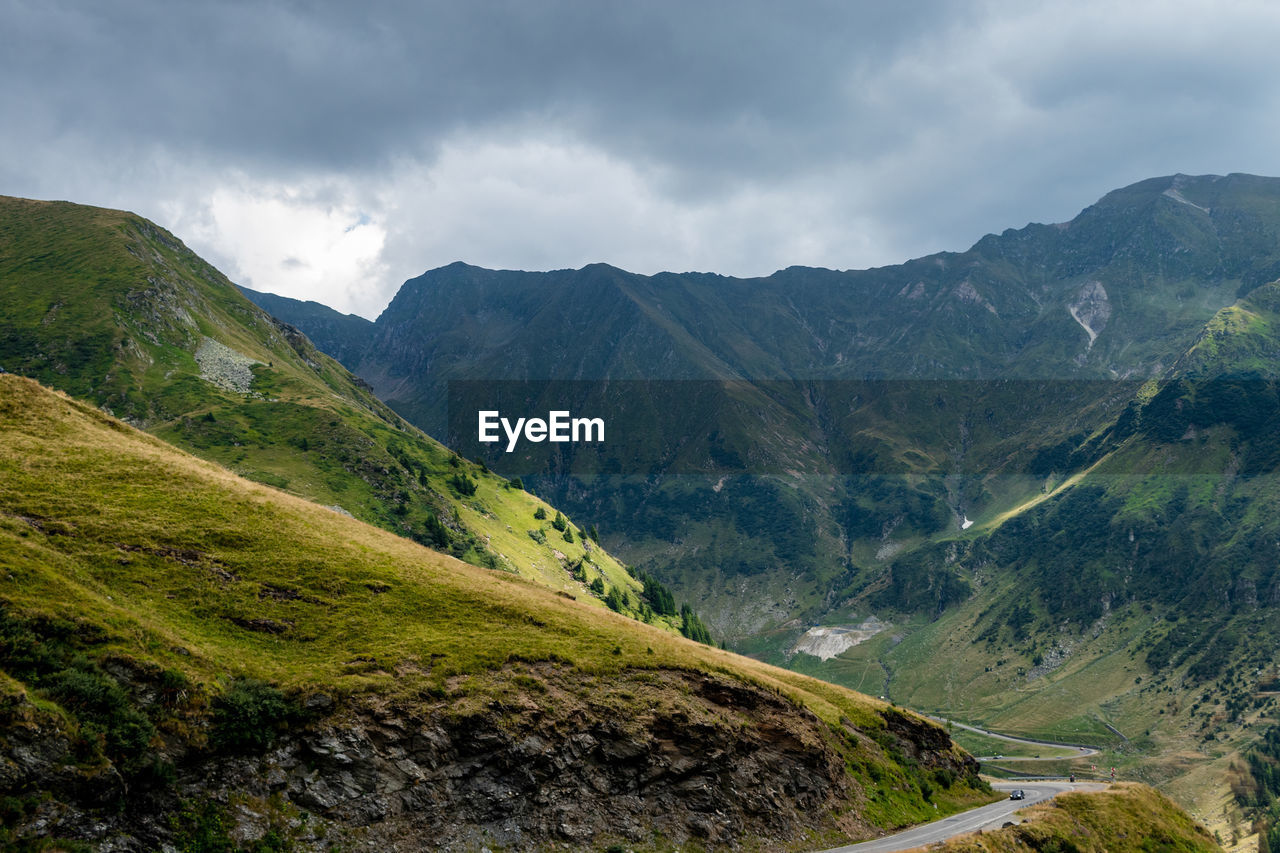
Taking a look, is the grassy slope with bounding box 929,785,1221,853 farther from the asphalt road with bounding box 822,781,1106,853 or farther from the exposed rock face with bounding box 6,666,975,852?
the exposed rock face with bounding box 6,666,975,852

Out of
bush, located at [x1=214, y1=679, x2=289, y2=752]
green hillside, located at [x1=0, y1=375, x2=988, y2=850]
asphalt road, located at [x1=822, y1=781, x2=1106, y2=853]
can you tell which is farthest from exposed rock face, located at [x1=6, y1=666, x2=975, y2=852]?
asphalt road, located at [x1=822, y1=781, x2=1106, y2=853]

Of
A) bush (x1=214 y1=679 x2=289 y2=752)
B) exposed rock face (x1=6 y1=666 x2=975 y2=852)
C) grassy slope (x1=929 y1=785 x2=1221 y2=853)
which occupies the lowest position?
grassy slope (x1=929 y1=785 x2=1221 y2=853)

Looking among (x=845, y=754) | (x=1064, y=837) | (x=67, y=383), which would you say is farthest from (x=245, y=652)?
(x=67, y=383)

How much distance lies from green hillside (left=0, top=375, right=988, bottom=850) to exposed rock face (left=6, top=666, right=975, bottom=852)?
14cm

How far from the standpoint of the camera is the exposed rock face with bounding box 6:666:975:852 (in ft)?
128

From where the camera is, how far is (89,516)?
50.2 metres

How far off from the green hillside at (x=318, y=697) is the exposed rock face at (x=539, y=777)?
0.14 meters

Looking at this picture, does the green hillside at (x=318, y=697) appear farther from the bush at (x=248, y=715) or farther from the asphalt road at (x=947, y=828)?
the asphalt road at (x=947, y=828)

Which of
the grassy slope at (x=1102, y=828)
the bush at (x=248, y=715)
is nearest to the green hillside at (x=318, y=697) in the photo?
the bush at (x=248, y=715)

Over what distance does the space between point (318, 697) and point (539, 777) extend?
15052mm

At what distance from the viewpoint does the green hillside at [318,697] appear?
35.8 m

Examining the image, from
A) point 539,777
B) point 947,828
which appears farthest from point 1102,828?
point 539,777

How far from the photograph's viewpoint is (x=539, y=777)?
158 feet

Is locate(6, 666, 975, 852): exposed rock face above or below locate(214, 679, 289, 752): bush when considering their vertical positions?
below
